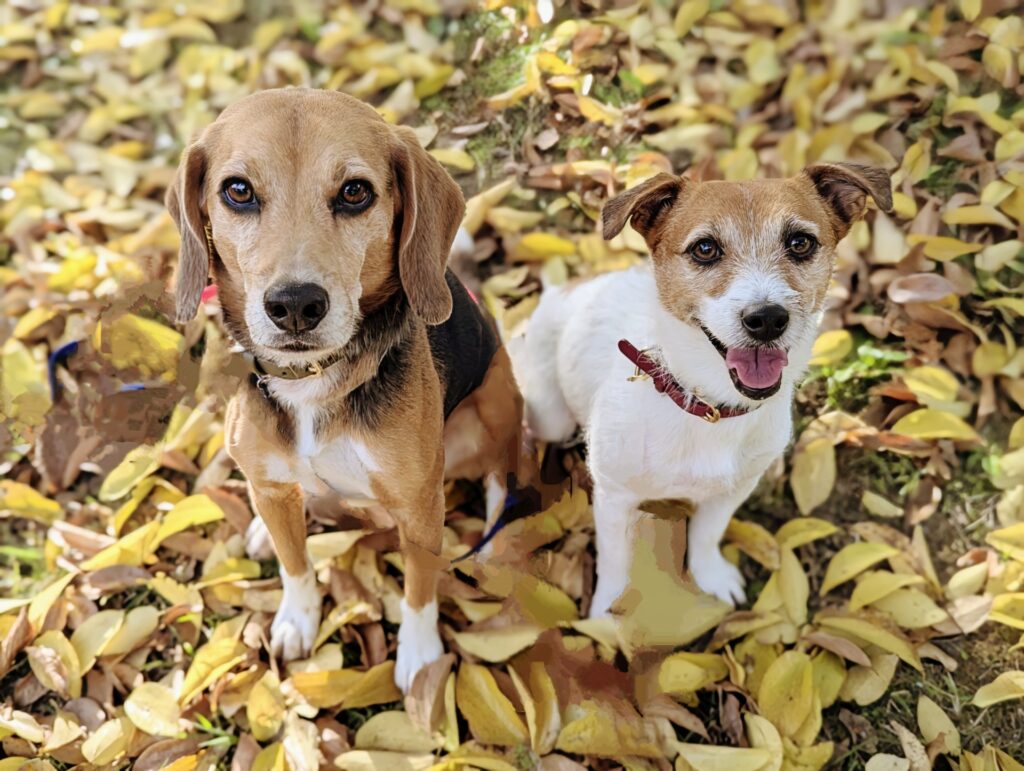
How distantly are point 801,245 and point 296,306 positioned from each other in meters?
1.49

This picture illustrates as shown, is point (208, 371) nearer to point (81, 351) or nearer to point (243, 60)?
point (81, 351)

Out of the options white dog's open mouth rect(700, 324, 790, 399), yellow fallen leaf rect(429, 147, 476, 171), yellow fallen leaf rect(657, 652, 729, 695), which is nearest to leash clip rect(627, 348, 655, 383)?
white dog's open mouth rect(700, 324, 790, 399)

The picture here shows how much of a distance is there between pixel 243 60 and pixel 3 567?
314 cm

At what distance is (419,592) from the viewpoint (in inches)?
119

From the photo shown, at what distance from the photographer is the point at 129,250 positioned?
14.3 feet

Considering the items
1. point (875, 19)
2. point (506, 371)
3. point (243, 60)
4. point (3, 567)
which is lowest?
point (3, 567)

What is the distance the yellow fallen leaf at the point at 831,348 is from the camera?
12.5 ft

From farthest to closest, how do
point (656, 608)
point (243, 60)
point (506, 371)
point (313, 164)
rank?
point (243, 60)
point (506, 371)
point (656, 608)
point (313, 164)

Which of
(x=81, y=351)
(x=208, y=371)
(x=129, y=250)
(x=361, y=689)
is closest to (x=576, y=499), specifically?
(x=361, y=689)

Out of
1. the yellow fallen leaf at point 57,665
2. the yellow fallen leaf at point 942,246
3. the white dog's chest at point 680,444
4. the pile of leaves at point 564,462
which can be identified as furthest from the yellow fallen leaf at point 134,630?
the yellow fallen leaf at point 942,246

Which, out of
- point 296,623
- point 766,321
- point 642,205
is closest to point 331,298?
point 642,205

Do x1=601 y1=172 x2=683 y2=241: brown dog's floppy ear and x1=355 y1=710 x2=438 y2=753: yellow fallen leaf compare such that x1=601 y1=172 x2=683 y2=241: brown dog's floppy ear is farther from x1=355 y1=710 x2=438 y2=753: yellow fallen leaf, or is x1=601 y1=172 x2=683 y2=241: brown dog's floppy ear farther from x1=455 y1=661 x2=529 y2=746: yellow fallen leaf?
x1=355 y1=710 x2=438 y2=753: yellow fallen leaf

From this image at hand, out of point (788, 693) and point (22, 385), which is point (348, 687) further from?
point (22, 385)

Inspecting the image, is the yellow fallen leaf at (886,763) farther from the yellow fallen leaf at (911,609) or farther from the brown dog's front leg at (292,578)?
the brown dog's front leg at (292,578)
